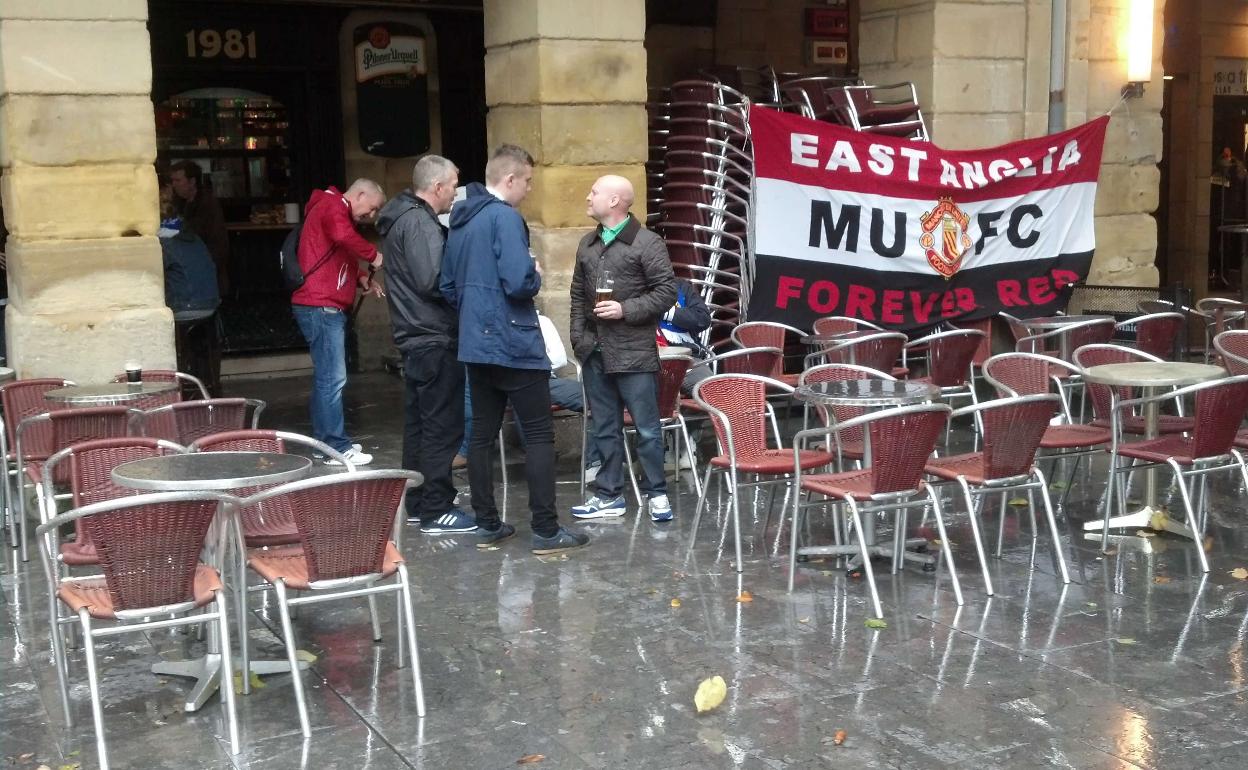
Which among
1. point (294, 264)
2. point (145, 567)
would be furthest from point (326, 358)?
point (145, 567)

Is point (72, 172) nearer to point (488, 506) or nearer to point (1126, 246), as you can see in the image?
point (488, 506)

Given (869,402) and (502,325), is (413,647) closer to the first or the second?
(502,325)

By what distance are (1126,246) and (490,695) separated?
8731 millimetres

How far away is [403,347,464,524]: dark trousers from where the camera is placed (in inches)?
290

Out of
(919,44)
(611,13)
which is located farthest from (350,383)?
(919,44)

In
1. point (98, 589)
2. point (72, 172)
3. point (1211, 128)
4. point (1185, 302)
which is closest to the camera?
point (98, 589)

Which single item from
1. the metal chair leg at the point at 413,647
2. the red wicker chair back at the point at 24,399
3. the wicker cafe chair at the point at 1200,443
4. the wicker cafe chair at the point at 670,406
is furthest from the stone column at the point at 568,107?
the metal chair leg at the point at 413,647

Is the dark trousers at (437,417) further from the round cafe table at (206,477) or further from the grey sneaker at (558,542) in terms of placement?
the round cafe table at (206,477)

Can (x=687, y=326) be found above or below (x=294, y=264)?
below

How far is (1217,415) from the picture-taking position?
6.75 m

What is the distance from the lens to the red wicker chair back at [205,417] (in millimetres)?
6676

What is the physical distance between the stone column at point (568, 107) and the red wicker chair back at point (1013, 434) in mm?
3975

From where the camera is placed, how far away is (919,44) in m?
11.5

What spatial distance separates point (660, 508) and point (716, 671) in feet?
7.49
